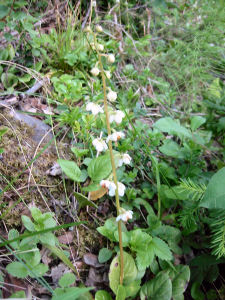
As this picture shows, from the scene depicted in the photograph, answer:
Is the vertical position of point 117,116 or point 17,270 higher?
point 117,116

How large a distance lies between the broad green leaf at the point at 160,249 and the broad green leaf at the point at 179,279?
137 millimetres

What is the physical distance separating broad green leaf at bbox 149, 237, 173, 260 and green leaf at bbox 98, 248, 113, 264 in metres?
0.22

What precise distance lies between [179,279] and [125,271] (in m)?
0.29

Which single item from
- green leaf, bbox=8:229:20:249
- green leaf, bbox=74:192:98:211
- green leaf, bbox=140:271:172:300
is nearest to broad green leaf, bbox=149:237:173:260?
green leaf, bbox=140:271:172:300

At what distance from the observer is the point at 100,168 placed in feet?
4.21

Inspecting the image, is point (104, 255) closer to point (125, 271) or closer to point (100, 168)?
point (125, 271)

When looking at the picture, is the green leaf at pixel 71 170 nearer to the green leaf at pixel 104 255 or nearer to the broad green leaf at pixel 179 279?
the green leaf at pixel 104 255

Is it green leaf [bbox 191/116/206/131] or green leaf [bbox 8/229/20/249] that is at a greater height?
green leaf [bbox 191/116/206/131]

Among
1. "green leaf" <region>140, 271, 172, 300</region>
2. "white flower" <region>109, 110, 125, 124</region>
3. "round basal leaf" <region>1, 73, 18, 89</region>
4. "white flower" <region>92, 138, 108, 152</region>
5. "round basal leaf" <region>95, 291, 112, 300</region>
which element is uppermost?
"white flower" <region>109, 110, 125, 124</region>

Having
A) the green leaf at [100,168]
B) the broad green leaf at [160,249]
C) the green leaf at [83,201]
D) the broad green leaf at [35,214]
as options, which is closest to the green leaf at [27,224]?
the broad green leaf at [35,214]

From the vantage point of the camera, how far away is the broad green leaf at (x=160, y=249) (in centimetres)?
121

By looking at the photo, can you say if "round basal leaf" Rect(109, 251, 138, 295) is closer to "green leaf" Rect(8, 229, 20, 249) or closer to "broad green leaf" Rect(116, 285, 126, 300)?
"broad green leaf" Rect(116, 285, 126, 300)

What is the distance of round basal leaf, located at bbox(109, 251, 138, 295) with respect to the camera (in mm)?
1173

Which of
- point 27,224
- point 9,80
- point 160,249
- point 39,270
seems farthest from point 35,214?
point 9,80
